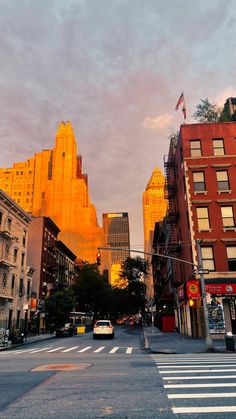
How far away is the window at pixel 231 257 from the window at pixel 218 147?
370 inches

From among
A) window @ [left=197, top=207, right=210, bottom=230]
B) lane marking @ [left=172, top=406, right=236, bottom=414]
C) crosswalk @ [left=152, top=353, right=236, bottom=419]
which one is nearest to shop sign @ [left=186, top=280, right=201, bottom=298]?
window @ [left=197, top=207, right=210, bottom=230]

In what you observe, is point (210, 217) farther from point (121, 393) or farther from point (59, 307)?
point (59, 307)

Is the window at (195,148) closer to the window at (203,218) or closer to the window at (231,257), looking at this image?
the window at (203,218)

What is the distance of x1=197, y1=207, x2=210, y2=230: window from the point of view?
1276 inches

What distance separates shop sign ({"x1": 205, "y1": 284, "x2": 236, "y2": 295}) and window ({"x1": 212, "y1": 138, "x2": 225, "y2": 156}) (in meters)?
12.9

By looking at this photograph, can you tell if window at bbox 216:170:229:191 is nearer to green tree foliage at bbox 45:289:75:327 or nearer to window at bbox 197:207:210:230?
window at bbox 197:207:210:230

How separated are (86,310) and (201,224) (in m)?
72.4

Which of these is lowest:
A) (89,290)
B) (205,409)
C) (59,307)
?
(205,409)

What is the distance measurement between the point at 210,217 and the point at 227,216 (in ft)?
5.33

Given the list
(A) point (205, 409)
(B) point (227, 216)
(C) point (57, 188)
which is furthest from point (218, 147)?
(C) point (57, 188)

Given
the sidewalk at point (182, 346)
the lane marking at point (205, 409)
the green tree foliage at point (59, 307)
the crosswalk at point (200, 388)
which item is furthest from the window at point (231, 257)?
the green tree foliage at point (59, 307)

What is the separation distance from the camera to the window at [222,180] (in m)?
33.4

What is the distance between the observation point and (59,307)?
2040 inches

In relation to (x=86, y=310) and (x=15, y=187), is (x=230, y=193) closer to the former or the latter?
(x=86, y=310)
